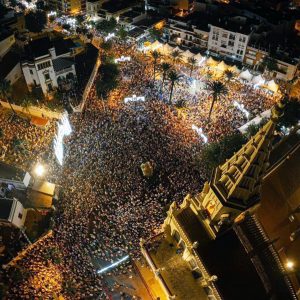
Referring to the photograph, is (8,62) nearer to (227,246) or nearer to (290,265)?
(227,246)

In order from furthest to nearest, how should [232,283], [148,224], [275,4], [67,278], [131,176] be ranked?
[275,4]
[131,176]
[148,224]
[67,278]
[232,283]

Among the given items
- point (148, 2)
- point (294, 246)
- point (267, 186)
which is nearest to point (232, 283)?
point (294, 246)

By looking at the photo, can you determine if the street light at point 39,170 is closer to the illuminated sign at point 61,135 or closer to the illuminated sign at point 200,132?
the illuminated sign at point 61,135

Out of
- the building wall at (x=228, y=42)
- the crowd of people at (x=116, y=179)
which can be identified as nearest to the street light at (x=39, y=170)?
the crowd of people at (x=116, y=179)

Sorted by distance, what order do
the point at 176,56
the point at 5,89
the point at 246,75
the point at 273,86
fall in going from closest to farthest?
the point at 5,89 < the point at 273,86 < the point at 246,75 < the point at 176,56

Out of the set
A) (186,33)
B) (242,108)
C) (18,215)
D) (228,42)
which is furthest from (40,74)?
(228,42)

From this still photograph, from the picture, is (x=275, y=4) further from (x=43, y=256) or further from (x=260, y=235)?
(x=43, y=256)

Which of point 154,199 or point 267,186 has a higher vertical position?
point 267,186

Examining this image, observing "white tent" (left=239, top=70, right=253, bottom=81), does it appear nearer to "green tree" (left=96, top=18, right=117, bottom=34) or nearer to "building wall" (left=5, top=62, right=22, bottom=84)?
"green tree" (left=96, top=18, right=117, bottom=34)
